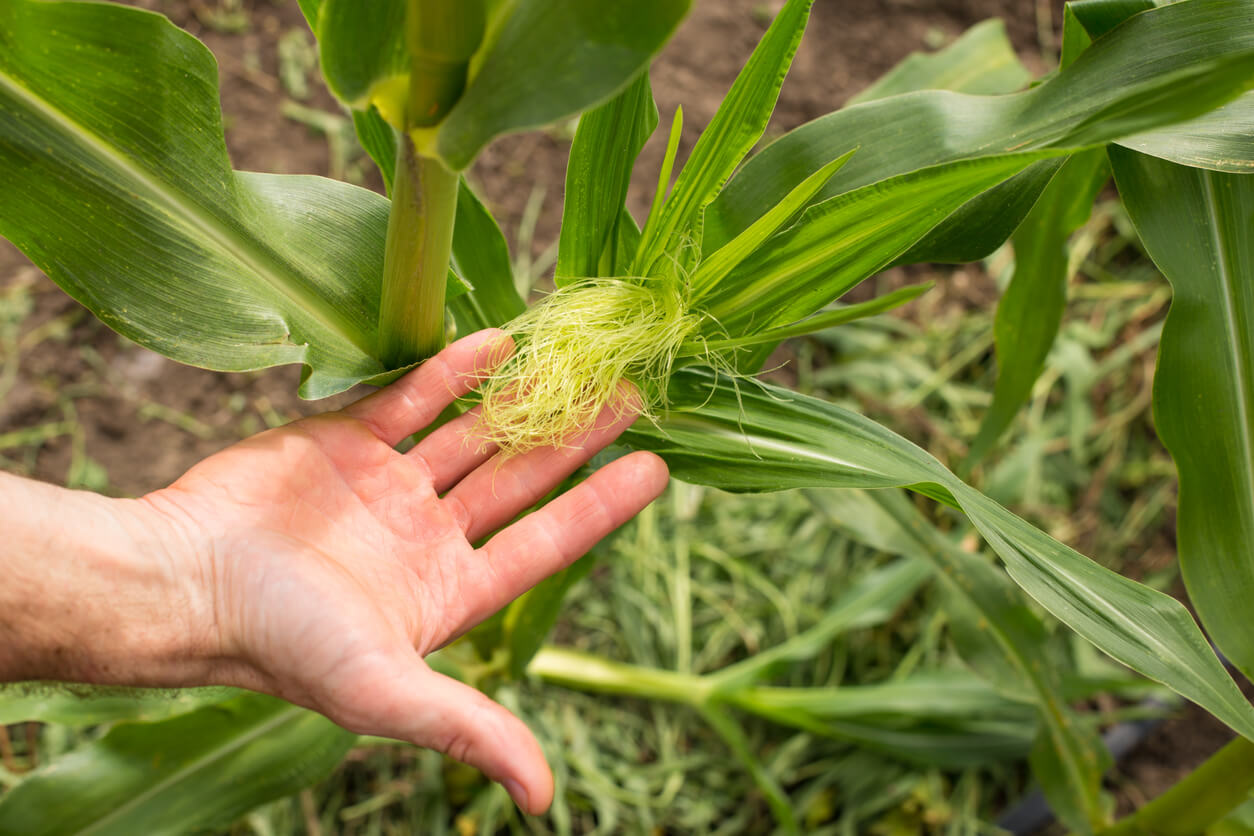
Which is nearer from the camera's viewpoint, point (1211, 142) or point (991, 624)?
point (1211, 142)

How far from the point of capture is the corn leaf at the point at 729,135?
77 cm

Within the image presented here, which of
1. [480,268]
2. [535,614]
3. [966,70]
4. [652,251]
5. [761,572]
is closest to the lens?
[652,251]

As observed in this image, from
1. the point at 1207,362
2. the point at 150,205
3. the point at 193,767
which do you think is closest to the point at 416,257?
the point at 150,205

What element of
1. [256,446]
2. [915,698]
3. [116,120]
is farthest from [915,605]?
[116,120]

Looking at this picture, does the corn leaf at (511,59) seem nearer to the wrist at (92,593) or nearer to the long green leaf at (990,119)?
the long green leaf at (990,119)

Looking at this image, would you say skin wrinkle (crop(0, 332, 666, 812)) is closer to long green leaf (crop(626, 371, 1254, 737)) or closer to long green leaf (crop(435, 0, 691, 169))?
long green leaf (crop(626, 371, 1254, 737))

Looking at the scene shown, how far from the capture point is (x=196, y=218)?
85 cm

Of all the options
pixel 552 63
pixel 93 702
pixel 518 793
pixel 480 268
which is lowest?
pixel 93 702

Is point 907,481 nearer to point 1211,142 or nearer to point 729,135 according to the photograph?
point 729,135

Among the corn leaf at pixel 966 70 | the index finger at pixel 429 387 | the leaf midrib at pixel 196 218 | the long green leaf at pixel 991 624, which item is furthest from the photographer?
the corn leaf at pixel 966 70

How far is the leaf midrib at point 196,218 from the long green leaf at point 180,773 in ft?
1.96

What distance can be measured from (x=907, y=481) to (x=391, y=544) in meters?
0.58

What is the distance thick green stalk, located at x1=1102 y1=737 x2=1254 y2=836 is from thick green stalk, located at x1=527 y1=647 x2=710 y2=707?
2.38 feet

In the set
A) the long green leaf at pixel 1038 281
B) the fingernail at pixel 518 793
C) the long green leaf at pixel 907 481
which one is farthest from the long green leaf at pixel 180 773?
the long green leaf at pixel 1038 281
